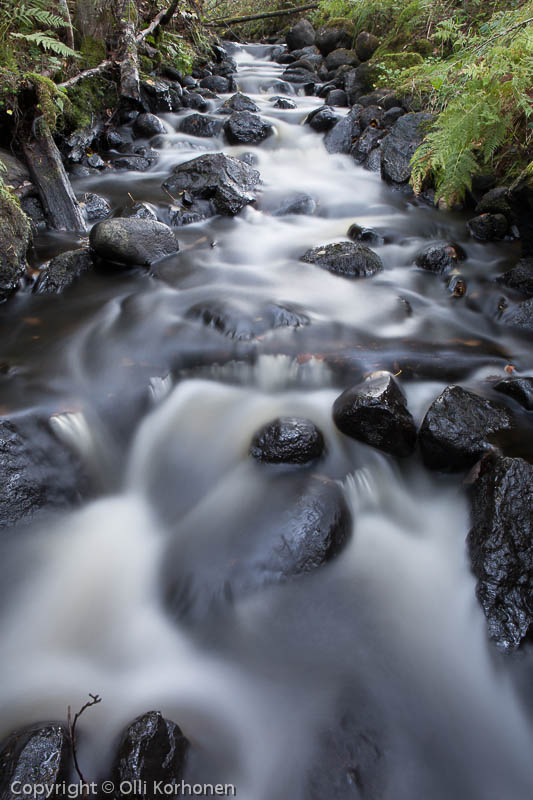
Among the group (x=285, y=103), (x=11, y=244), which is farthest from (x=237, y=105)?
(x=11, y=244)

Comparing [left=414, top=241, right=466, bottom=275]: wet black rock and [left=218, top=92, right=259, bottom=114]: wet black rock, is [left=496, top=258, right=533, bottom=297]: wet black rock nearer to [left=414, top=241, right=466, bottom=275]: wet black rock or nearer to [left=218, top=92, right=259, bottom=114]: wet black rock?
[left=414, top=241, right=466, bottom=275]: wet black rock

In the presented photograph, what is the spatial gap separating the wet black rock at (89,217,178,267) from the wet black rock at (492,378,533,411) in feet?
12.1

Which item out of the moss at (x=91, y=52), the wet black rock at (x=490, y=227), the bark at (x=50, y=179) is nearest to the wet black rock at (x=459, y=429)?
the wet black rock at (x=490, y=227)

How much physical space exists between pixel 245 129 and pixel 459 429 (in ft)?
25.1

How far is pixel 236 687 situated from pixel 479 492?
166 centimetres

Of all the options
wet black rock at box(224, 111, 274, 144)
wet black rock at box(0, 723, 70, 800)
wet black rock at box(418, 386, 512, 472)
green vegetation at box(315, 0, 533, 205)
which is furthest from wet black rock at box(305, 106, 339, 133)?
wet black rock at box(0, 723, 70, 800)

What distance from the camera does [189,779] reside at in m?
1.80

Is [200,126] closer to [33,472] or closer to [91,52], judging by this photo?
[91,52]

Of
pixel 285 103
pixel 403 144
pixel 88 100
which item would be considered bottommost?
pixel 403 144

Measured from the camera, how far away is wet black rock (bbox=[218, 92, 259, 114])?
9.36 metres

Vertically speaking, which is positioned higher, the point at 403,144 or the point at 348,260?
the point at 403,144

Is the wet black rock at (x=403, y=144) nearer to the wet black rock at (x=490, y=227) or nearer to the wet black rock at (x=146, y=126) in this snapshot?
the wet black rock at (x=490, y=227)

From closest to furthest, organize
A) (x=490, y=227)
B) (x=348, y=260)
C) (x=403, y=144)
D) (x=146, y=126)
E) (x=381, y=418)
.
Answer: (x=381, y=418)
(x=348, y=260)
(x=490, y=227)
(x=403, y=144)
(x=146, y=126)

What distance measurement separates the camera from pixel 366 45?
1118 centimetres
